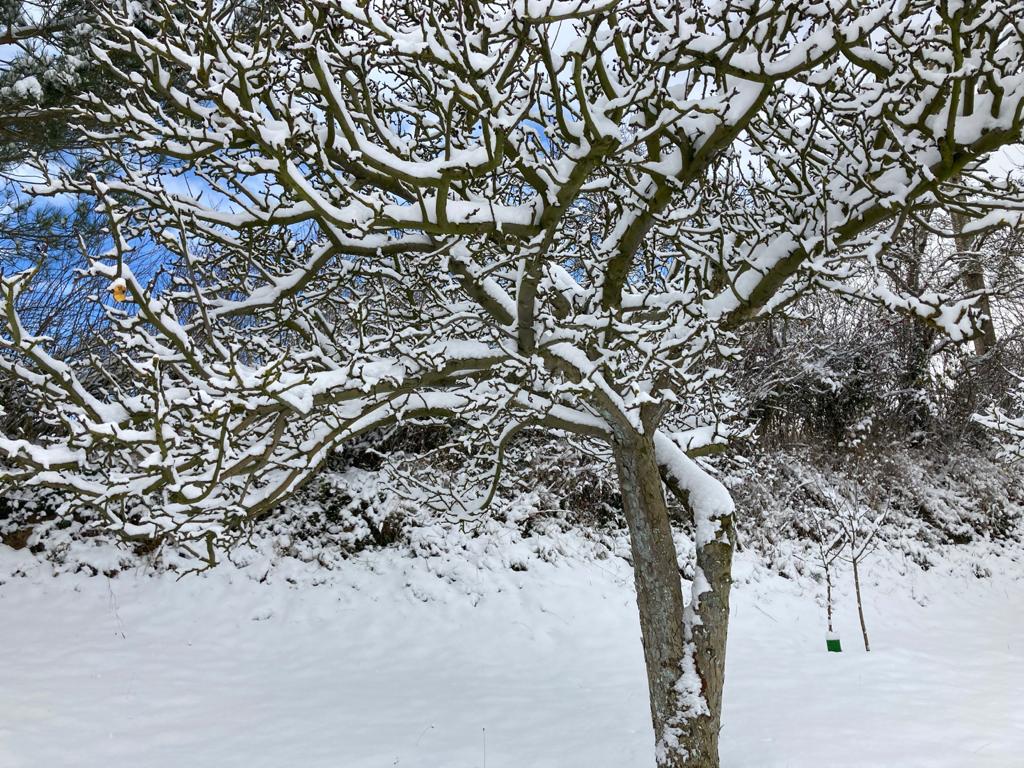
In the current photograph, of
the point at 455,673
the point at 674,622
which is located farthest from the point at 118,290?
the point at 455,673

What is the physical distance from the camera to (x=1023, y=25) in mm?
3008

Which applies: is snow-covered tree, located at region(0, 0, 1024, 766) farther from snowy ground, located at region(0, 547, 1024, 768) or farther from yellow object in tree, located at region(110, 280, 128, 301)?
snowy ground, located at region(0, 547, 1024, 768)

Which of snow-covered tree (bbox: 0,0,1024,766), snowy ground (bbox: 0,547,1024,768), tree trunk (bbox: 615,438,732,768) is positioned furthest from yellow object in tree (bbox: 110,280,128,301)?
snowy ground (bbox: 0,547,1024,768)

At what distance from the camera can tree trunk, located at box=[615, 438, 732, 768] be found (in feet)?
13.7

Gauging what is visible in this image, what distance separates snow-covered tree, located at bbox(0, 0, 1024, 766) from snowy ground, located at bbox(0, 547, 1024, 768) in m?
1.89

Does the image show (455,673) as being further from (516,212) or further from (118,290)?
(118,290)

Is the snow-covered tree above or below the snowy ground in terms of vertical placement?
above

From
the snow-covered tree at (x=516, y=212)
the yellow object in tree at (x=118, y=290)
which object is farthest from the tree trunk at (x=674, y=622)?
the yellow object in tree at (x=118, y=290)

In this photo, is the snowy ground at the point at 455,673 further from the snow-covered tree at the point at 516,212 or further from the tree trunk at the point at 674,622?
the snow-covered tree at the point at 516,212

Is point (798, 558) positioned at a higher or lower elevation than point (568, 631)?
higher

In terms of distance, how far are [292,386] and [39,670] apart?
5.23 metres

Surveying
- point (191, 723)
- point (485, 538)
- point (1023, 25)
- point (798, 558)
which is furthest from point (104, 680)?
point (798, 558)

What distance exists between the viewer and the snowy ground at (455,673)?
511cm

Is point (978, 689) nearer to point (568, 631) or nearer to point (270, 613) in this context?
point (568, 631)
